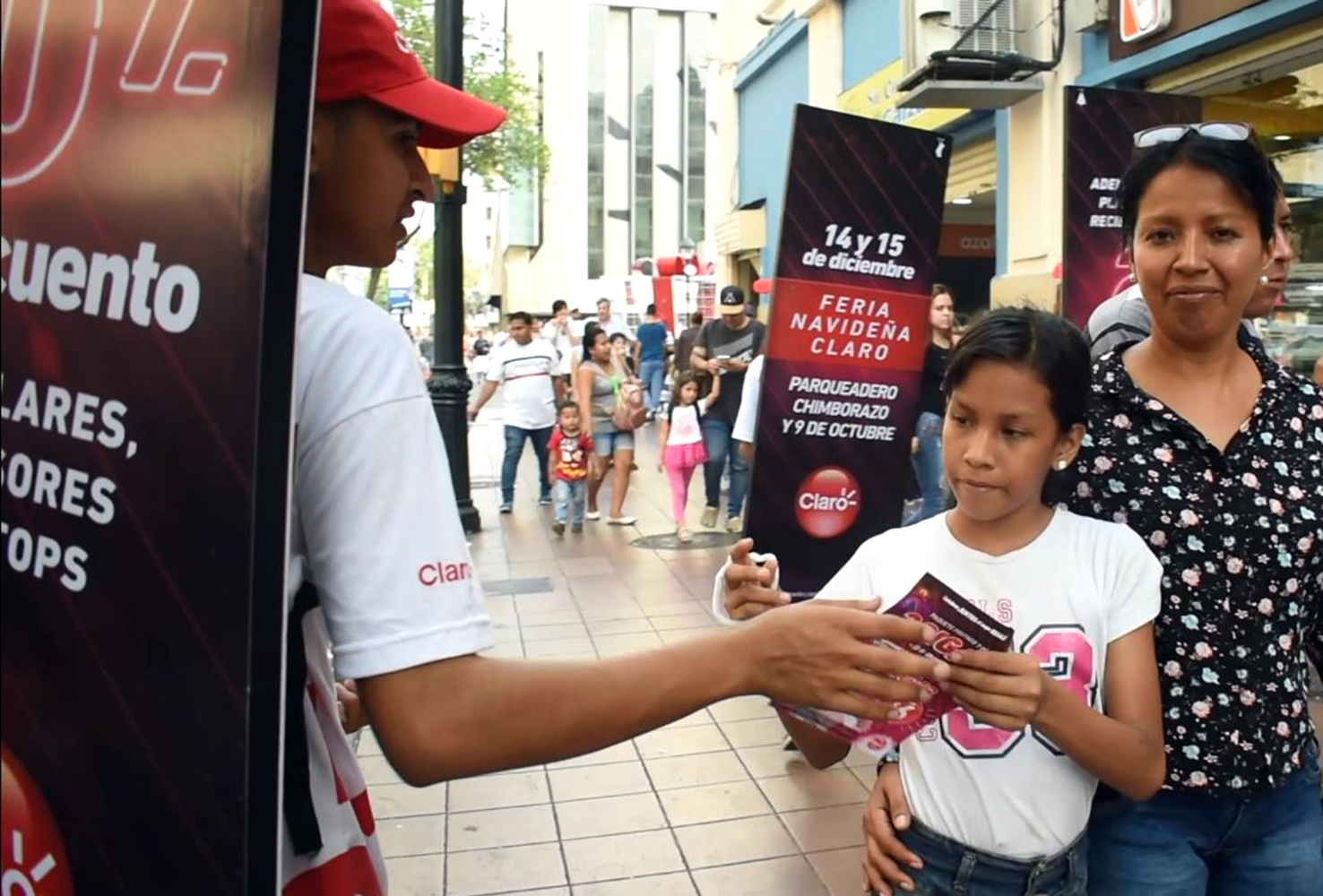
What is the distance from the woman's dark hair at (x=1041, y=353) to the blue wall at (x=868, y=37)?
36.8 feet

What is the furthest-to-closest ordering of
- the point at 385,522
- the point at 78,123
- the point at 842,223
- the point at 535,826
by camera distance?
the point at 842,223 < the point at 535,826 < the point at 385,522 < the point at 78,123

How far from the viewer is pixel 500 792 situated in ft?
14.6

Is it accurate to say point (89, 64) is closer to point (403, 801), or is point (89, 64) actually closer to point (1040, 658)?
point (1040, 658)

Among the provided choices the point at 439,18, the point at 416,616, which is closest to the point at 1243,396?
the point at 416,616

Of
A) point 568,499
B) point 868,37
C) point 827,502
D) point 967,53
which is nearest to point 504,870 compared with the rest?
point 827,502

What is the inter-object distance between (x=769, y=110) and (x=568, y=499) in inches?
408

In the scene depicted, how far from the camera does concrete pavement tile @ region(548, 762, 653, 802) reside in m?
4.45

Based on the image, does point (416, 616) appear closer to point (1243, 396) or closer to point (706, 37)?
point (1243, 396)

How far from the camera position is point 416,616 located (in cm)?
105

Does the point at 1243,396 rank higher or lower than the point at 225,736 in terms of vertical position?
higher

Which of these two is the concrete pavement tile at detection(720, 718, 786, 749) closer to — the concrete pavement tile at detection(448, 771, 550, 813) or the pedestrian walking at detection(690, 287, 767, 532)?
the concrete pavement tile at detection(448, 771, 550, 813)

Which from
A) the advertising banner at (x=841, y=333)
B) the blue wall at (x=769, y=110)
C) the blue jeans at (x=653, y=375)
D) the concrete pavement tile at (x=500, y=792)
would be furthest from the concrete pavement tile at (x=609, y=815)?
the blue jeans at (x=653, y=375)

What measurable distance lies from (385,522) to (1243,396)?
156 cm

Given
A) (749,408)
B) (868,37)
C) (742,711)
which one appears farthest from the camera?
(868,37)
